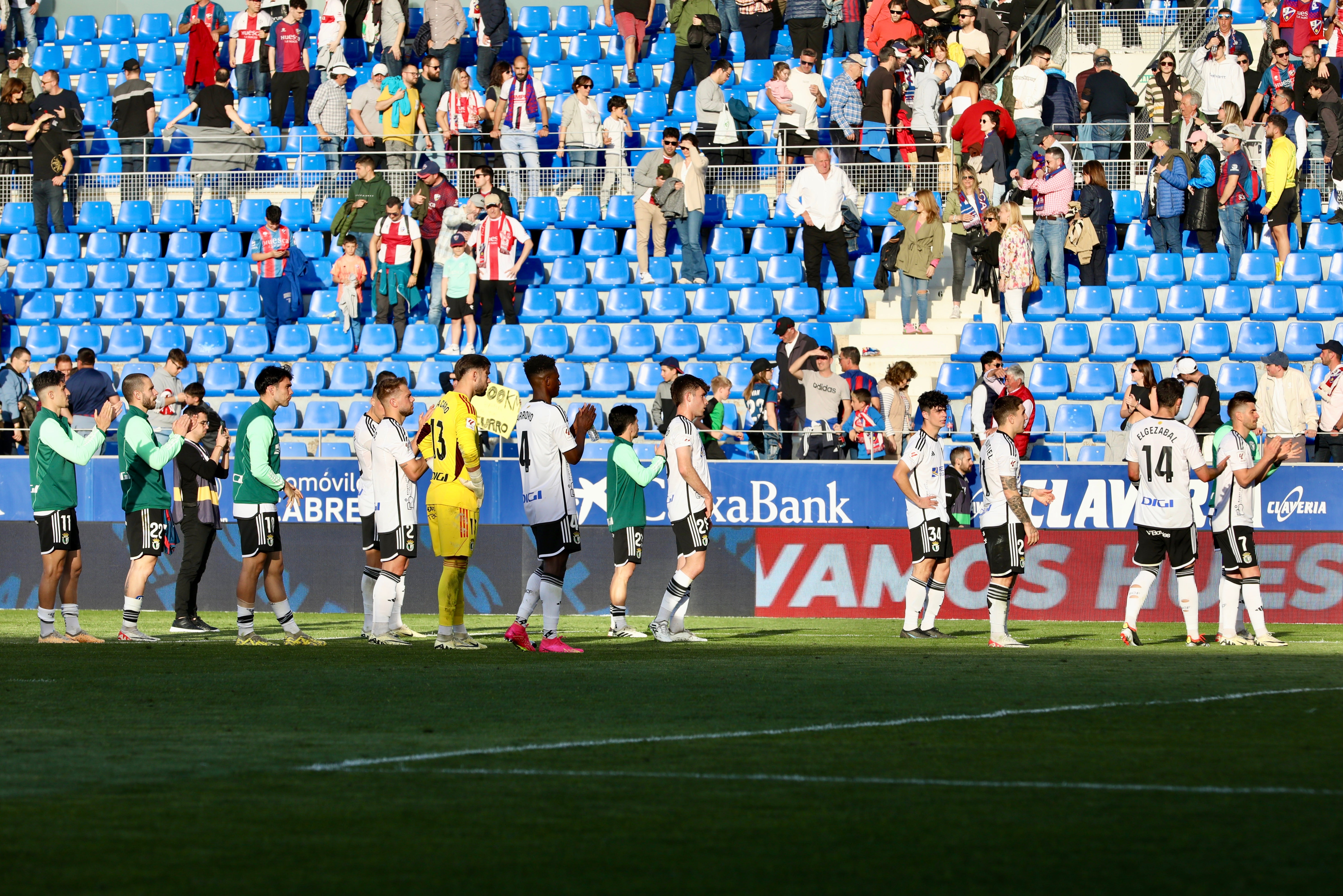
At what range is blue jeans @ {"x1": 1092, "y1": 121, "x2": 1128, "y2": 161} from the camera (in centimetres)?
2350

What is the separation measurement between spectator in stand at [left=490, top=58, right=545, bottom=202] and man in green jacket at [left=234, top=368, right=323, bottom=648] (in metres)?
11.6

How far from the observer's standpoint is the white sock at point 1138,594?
1387 centimetres

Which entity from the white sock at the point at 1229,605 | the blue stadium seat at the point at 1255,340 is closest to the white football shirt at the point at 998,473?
the white sock at the point at 1229,605

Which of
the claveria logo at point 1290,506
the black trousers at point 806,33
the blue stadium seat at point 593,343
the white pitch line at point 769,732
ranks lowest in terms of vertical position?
the white pitch line at point 769,732

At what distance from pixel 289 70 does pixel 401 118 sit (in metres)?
2.93

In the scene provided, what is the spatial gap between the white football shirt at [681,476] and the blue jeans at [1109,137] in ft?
37.0

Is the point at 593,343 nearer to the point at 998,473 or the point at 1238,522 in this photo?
the point at 998,473

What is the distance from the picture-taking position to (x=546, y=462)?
511 inches

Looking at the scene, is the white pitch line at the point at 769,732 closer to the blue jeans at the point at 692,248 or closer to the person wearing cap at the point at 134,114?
the blue jeans at the point at 692,248

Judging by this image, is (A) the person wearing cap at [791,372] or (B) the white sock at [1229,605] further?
(A) the person wearing cap at [791,372]

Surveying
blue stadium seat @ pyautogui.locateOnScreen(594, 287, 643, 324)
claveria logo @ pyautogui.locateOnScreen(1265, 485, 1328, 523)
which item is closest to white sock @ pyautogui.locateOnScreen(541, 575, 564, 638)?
claveria logo @ pyautogui.locateOnScreen(1265, 485, 1328, 523)

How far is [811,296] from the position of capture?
22.3 m

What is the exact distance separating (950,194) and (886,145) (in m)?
1.24

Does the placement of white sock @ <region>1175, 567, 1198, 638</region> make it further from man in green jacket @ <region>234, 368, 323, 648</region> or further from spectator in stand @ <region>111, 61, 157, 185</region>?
spectator in stand @ <region>111, 61, 157, 185</region>
